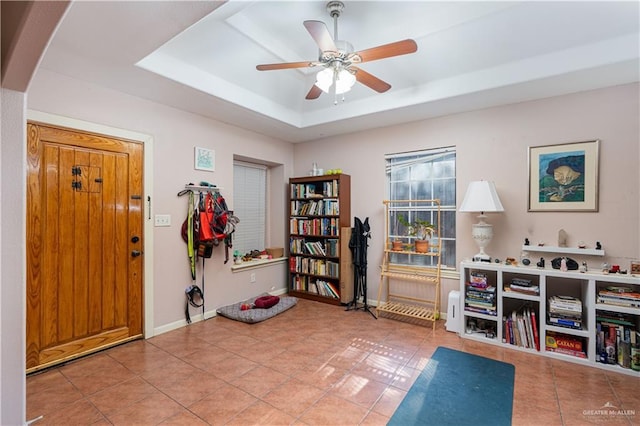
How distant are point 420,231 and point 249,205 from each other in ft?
8.71

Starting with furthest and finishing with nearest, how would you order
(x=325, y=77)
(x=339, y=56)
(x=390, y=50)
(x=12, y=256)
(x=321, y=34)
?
(x=325, y=77) < (x=339, y=56) < (x=390, y=50) < (x=321, y=34) < (x=12, y=256)

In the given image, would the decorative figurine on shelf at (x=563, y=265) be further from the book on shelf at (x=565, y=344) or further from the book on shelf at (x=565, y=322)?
the book on shelf at (x=565, y=344)

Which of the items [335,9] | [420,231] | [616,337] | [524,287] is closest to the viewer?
[335,9]

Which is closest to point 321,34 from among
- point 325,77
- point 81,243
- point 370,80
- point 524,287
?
point 325,77

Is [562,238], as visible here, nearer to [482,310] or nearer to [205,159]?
[482,310]

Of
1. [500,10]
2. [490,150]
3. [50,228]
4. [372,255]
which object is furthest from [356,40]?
[50,228]

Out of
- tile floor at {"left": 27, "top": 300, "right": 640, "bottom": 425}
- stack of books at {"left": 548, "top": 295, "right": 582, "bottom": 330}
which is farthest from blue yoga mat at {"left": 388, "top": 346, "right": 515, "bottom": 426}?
stack of books at {"left": 548, "top": 295, "right": 582, "bottom": 330}

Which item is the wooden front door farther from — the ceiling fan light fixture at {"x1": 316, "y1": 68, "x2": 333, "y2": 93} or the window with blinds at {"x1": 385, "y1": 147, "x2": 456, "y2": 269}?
the window with blinds at {"x1": 385, "y1": 147, "x2": 456, "y2": 269}

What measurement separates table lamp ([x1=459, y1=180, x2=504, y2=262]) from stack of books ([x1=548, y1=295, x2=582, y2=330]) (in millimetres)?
677

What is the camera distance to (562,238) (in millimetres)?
2990

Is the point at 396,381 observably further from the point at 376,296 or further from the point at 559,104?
the point at 559,104

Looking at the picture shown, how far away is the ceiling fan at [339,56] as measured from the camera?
1.93 m

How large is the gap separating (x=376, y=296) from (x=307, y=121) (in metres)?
2.70

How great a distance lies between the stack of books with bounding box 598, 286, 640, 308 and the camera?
2.50m
